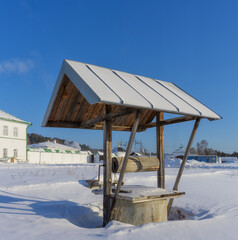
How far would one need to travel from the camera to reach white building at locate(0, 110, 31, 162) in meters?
38.2

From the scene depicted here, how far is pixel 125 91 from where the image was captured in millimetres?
5469

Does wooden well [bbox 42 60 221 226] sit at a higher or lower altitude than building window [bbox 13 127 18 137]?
lower

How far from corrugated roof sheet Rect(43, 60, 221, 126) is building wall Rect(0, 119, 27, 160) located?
3446 cm

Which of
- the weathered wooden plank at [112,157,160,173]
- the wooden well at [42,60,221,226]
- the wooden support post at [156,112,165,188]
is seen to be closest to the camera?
the wooden well at [42,60,221,226]

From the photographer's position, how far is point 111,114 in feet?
19.7

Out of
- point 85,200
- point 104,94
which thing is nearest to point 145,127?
point 85,200

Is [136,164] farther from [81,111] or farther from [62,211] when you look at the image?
[81,111]

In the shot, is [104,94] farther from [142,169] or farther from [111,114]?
[142,169]

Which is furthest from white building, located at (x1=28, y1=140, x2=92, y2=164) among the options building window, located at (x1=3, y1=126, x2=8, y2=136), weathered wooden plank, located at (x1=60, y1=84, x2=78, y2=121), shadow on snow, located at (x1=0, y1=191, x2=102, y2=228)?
weathered wooden plank, located at (x1=60, y1=84, x2=78, y2=121)

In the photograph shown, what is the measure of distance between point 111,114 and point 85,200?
4.25 meters

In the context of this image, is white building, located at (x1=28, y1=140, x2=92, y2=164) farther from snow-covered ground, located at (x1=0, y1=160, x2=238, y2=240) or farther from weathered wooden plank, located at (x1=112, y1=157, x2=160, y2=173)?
weathered wooden plank, located at (x1=112, y1=157, x2=160, y2=173)

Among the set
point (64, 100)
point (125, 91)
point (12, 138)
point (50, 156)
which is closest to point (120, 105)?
point (125, 91)

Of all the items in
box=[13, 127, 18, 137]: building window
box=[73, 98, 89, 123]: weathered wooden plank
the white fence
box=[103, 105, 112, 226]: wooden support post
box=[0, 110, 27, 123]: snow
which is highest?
box=[0, 110, 27, 123]: snow

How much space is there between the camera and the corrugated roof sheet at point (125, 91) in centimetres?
496
